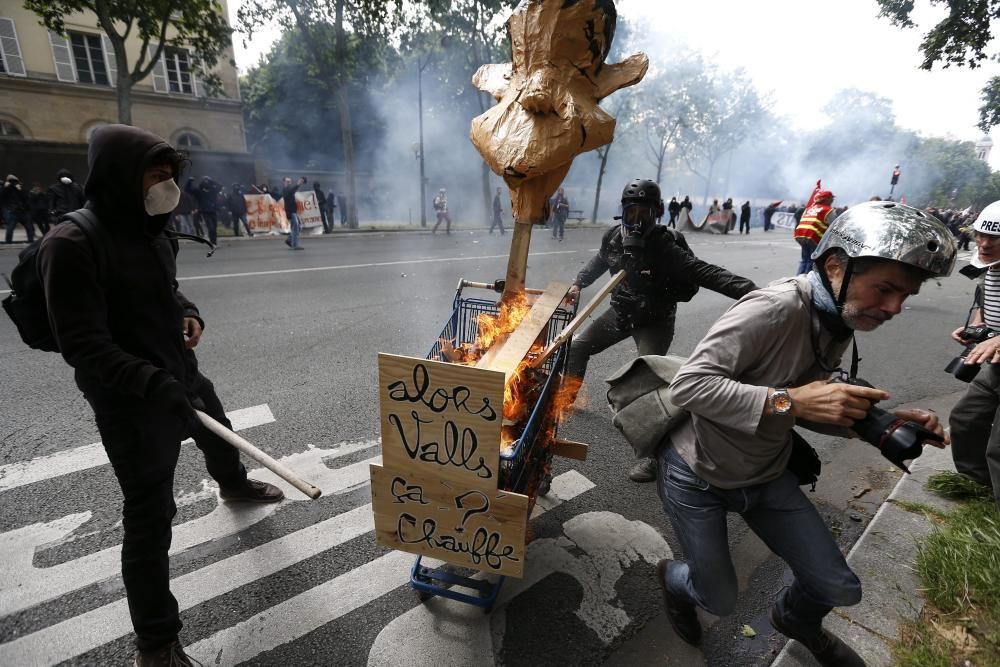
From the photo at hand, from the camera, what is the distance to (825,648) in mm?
2129

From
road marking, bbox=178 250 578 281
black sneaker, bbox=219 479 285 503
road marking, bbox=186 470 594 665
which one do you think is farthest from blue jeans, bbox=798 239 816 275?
black sneaker, bbox=219 479 285 503

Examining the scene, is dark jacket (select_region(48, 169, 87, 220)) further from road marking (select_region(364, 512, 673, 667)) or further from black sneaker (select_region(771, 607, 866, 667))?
black sneaker (select_region(771, 607, 866, 667))

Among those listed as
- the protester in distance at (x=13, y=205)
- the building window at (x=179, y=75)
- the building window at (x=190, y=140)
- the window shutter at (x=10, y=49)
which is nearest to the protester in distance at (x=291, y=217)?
the protester in distance at (x=13, y=205)

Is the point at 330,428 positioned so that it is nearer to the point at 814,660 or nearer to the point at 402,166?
the point at 814,660

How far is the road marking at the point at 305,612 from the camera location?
7.18 ft

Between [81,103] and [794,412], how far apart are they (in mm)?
31577

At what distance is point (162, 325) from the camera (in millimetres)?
2020

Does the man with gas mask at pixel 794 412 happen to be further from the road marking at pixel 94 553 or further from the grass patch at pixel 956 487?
the road marking at pixel 94 553

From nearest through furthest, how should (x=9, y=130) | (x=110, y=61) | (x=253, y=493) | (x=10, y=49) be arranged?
(x=253, y=493) < (x=10, y=49) < (x=9, y=130) < (x=110, y=61)

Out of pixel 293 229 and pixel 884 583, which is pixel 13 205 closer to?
pixel 293 229

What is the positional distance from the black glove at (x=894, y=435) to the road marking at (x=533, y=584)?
58.6 inches

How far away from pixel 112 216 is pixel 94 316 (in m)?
0.41

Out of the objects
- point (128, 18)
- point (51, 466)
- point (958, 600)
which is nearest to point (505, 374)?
point (958, 600)

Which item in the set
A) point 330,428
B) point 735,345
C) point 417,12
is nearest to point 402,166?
point 417,12
